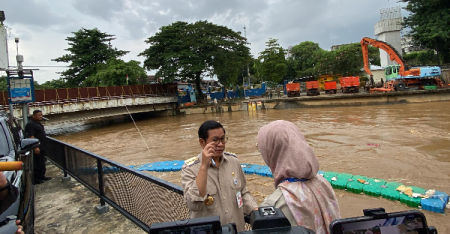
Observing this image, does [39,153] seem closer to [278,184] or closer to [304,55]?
[278,184]

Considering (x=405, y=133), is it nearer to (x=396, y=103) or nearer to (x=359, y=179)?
(x=359, y=179)

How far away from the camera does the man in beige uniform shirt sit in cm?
179

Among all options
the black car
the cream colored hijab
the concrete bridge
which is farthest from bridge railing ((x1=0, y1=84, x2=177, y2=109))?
the cream colored hijab

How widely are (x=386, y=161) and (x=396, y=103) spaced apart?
17.2 m

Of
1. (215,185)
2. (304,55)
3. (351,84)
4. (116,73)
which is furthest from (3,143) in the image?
(304,55)

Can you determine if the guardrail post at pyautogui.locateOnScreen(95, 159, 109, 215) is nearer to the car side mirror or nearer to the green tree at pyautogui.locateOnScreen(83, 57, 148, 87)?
the car side mirror

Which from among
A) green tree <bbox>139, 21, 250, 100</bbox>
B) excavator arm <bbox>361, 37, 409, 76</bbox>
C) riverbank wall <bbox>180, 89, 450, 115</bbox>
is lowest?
riverbank wall <bbox>180, 89, 450, 115</bbox>

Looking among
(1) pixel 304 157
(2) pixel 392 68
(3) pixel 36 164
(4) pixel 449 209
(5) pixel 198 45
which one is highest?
(5) pixel 198 45

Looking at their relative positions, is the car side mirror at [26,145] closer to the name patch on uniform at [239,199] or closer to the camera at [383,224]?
the name patch on uniform at [239,199]

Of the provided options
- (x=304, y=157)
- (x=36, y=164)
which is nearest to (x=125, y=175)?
(x=304, y=157)

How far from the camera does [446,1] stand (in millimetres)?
26734

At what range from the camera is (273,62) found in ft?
121

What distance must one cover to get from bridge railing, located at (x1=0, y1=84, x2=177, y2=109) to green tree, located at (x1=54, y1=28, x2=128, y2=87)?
36.9ft

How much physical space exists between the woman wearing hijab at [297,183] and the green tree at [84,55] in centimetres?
3935
